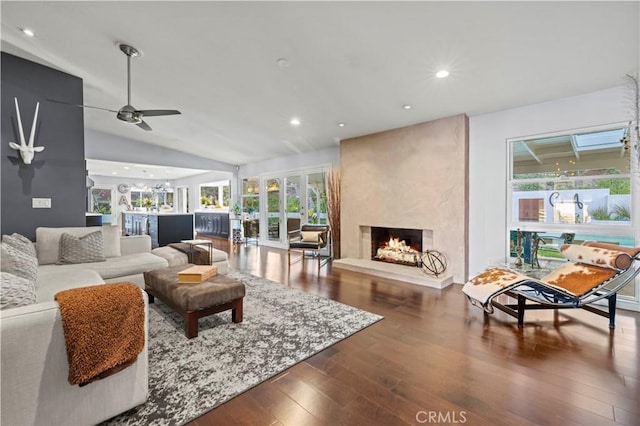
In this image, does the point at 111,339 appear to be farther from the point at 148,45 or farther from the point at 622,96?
the point at 622,96

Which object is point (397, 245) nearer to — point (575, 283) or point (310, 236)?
point (310, 236)

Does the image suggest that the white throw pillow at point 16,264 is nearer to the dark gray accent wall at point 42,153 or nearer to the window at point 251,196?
the dark gray accent wall at point 42,153

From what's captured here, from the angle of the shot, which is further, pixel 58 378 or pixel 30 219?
pixel 30 219

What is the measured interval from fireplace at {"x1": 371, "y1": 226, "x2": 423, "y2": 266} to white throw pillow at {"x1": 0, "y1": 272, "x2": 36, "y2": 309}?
4758 mm

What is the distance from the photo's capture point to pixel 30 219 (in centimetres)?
372

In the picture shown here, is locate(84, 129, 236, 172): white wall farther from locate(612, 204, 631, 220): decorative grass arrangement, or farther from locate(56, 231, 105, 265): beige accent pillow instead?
locate(612, 204, 631, 220): decorative grass arrangement

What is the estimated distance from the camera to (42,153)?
150 inches

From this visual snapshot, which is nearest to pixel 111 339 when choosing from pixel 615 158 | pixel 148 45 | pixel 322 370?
pixel 322 370

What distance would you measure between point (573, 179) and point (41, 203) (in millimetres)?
7226

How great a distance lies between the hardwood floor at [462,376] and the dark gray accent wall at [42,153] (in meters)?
4.10

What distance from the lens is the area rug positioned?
1.68m

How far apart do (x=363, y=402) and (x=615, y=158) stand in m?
A: 4.13

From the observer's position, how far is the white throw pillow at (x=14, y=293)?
4.59 ft

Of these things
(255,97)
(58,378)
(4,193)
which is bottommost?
(58,378)
